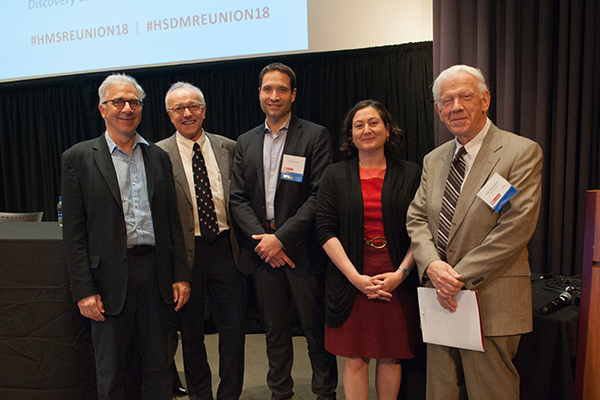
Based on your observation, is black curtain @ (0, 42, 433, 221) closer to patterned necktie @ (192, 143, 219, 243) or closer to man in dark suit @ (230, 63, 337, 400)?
man in dark suit @ (230, 63, 337, 400)

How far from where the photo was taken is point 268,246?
6.94 feet

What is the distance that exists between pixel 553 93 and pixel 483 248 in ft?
6.63

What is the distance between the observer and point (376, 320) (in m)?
1.93

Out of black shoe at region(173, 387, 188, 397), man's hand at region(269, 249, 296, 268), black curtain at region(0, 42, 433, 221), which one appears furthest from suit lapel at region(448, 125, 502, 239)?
black curtain at region(0, 42, 433, 221)

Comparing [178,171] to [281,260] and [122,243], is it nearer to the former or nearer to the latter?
[122,243]

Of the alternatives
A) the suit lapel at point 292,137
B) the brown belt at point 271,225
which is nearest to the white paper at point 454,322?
the brown belt at point 271,225

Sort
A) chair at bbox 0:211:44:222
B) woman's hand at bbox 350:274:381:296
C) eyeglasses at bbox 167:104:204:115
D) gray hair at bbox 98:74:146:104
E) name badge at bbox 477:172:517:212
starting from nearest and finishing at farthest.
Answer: name badge at bbox 477:172:517:212 < woman's hand at bbox 350:274:381:296 < gray hair at bbox 98:74:146:104 < eyeglasses at bbox 167:104:204:115 < chair at bbox 0:211:44:222

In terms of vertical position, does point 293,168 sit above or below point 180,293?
above

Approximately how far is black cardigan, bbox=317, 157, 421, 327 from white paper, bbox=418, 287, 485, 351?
24 centimetres

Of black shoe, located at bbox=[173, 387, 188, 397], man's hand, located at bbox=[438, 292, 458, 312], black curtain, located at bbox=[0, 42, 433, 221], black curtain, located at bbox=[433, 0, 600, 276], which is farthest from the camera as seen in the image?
black curtain, located at bbox=[0, 42, 433, 221]

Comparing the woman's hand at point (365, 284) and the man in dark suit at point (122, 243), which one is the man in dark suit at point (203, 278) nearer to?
the man in dark suit at point (122, 243)

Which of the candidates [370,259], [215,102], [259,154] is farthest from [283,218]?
[215,102]

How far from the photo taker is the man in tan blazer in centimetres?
153

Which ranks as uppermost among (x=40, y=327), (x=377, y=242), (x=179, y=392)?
(x=377, y=242)
